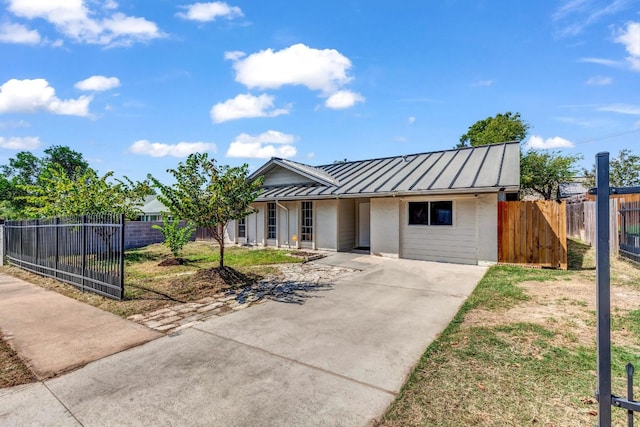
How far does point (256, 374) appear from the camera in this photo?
354cm

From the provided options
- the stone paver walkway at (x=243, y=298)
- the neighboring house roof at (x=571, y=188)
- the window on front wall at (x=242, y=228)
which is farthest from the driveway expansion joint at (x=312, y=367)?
the neighboring house roof at (x=571, y=188)

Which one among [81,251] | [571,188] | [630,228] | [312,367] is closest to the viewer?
[312,367]

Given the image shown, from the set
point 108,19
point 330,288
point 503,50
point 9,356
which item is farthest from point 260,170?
point 9,356

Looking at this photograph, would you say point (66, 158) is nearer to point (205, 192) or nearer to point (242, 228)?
point (242, 228)

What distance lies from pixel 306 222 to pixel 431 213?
590 cm

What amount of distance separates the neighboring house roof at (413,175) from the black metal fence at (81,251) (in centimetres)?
792

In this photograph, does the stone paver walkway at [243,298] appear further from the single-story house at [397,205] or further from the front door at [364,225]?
the front door at [364,225]

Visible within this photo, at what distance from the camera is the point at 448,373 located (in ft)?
11.2

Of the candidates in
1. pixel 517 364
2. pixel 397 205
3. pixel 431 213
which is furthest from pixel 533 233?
pixel 517 364

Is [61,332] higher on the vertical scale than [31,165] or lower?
lower

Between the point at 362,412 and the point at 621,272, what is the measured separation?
958 cm

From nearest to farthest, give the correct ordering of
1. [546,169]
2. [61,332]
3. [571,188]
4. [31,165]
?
[61,332] < [546,169] < [571,188] < [31,165]

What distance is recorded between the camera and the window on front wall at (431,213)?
10.8 m

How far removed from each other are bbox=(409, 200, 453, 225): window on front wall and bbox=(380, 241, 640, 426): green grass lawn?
186 inches
